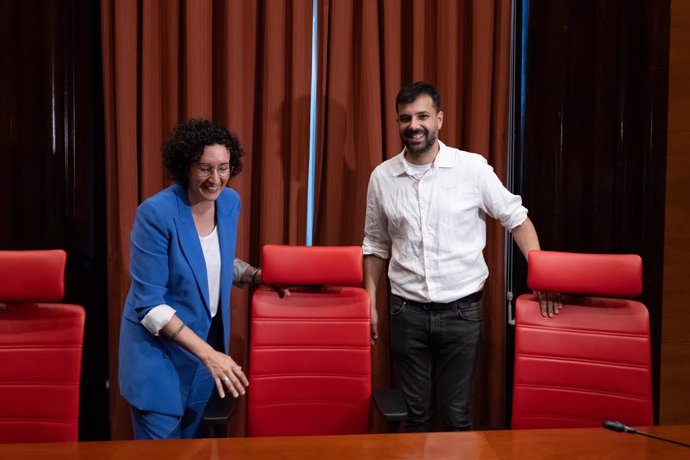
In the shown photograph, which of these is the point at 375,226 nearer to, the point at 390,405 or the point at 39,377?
the point at 390,405

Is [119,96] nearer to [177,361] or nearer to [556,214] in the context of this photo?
[177,361]

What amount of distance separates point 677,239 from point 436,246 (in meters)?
1.12

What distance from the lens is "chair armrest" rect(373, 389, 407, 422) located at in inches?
66.6

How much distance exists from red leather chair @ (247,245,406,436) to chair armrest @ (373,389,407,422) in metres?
0.15

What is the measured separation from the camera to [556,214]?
2.67m

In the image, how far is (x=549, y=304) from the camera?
6.19 ft

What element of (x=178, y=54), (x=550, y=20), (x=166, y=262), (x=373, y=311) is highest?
(x=550, y=20)

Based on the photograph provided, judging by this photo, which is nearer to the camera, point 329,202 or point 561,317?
point 561,317

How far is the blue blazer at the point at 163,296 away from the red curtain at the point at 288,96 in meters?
0.78

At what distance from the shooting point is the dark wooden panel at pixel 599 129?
2.46 meters

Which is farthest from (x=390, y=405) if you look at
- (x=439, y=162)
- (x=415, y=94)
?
(x=415, y=94)

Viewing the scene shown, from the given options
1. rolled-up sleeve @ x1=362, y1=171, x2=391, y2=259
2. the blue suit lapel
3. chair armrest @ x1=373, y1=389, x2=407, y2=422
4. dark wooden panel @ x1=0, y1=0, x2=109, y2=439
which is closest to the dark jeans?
rolled-up sleeve @ x1=362, y1=171, x2=391, y2=259

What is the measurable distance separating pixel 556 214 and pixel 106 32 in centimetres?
209

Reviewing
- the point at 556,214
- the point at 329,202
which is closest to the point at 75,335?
the point at 329,202
